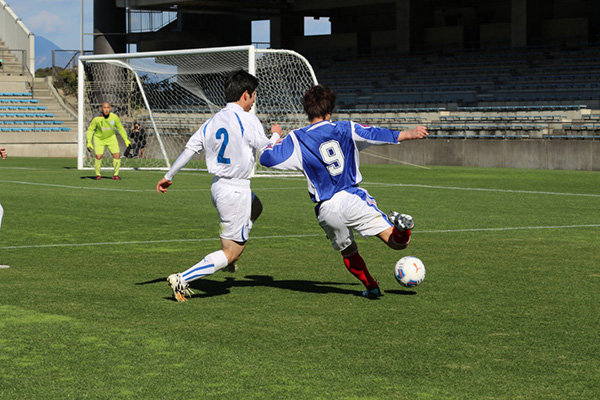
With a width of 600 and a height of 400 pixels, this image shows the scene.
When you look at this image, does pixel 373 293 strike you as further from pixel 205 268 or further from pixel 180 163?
pixel 180 163

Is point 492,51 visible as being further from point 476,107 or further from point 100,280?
point 100,280

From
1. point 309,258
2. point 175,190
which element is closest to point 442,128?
point 175,190

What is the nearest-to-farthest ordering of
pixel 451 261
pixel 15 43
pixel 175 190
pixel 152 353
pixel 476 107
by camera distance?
pixel 152 353 < pixel 451 261 < pixel 175 190 < pixel 476 107 < pixel 15 43

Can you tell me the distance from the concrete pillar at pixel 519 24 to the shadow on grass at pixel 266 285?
124 feet

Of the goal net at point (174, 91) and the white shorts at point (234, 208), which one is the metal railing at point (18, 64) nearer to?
the goal net at point (174, 91)

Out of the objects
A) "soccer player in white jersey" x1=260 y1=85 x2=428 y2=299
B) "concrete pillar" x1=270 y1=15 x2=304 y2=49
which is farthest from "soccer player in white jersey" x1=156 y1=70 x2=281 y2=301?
"concrete pillar" x1=270 y1=15 x2=304 y2=49

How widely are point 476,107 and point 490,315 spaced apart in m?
31.4

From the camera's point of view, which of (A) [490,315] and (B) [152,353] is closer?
(B) [152,353]

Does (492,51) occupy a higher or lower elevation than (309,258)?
higher

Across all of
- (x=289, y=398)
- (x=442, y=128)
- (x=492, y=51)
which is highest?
(x=492, y=51)

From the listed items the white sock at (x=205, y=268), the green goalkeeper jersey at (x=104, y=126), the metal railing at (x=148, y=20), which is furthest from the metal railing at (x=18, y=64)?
the white sock at (x=205, y=268)

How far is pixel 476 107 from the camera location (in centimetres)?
3734

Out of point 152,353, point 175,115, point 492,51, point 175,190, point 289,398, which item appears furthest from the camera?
point 492,51

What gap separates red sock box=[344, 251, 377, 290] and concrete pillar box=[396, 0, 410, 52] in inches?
1695
